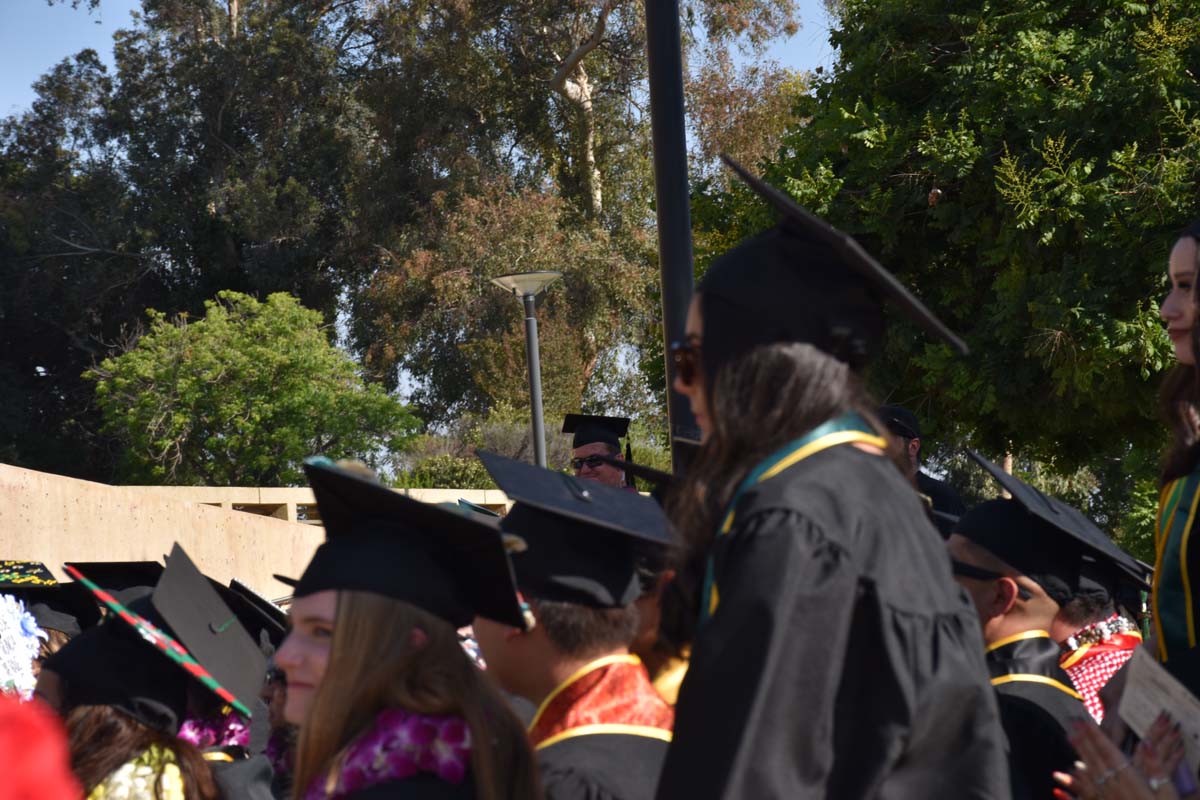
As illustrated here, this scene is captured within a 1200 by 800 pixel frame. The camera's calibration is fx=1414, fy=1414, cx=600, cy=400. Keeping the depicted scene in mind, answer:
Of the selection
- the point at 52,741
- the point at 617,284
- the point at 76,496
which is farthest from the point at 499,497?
the point at 52,741

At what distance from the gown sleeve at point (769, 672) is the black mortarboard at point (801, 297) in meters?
0.32

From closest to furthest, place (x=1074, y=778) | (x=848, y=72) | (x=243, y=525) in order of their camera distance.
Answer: (x=1074, y=778), (x=848, y=72), (x=243, y=525)

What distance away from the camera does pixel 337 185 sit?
115ft

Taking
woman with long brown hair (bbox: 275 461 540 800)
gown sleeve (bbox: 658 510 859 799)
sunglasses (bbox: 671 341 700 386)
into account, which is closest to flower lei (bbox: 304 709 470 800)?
woman with long brown hair (bbox: 275 461 540 800)

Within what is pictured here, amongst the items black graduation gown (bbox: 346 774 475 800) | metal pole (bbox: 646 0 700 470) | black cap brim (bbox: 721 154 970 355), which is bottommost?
black graduation gown (bbox: 346 774 475 800)

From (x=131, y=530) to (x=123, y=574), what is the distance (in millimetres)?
7921

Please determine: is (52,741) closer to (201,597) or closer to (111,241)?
(201,597)

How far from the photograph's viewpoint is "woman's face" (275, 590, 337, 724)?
247 centimetres

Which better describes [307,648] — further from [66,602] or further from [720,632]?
[66,602]

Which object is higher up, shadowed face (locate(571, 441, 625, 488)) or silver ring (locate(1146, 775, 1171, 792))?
shadowed face (locate(571, 441, 625, 488))

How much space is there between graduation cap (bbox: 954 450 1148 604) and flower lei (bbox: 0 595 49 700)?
3.12 meters

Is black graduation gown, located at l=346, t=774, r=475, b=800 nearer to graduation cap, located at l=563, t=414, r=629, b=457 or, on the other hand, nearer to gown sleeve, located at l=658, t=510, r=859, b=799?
gown sleeve, located at l=658, t=510, r=859, b=799

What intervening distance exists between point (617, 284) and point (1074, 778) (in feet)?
92.8

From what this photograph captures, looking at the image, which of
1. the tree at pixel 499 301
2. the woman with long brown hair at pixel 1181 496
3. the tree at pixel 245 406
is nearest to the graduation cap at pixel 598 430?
the woman with long brown hair at pixel 1181 496
